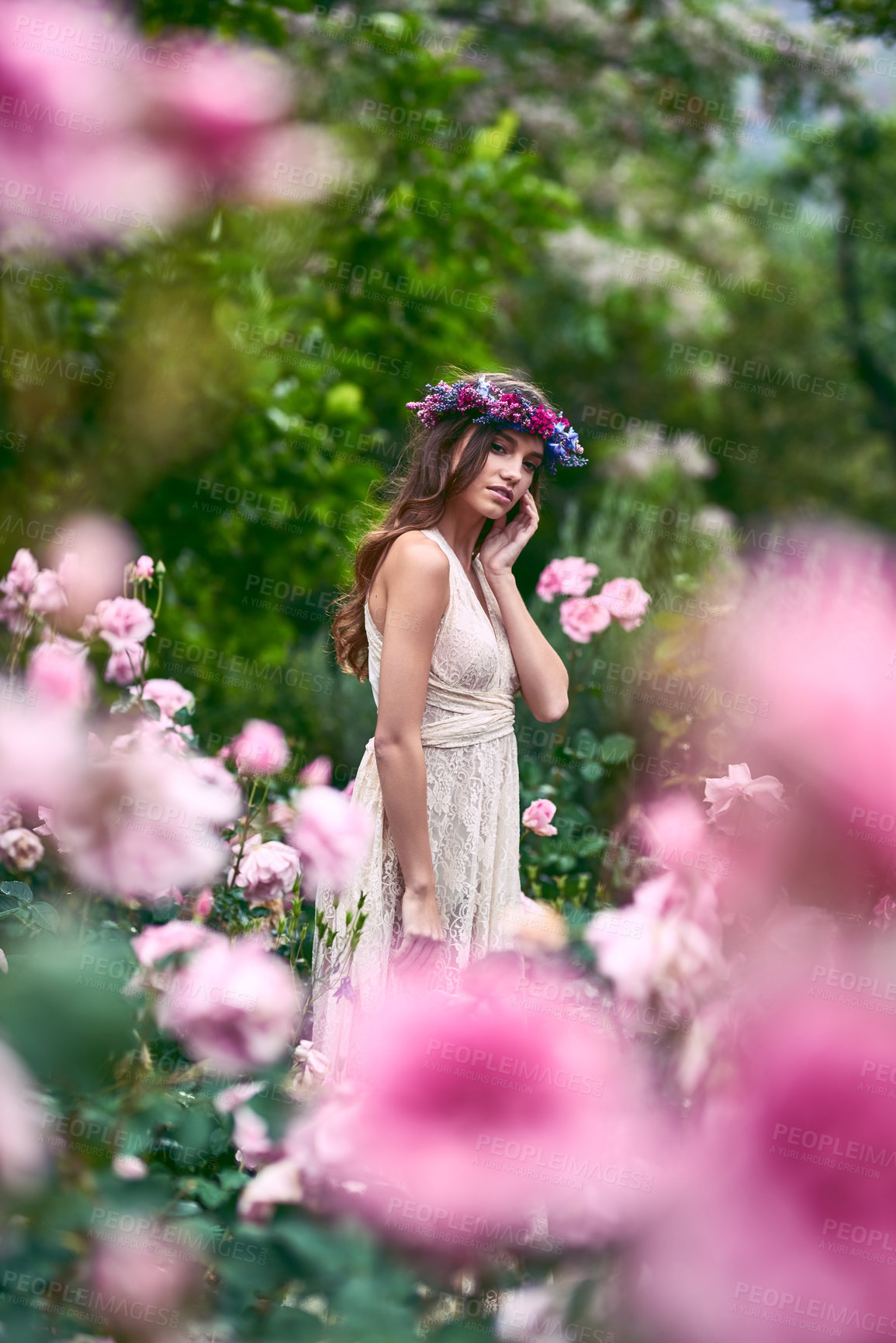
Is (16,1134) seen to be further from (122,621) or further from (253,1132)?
(122,621)

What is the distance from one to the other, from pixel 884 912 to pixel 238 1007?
0.36 m

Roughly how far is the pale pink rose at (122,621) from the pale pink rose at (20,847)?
63 cm

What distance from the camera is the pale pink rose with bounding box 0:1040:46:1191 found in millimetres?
398

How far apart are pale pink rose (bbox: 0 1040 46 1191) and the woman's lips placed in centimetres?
147

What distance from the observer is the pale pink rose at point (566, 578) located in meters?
2.66

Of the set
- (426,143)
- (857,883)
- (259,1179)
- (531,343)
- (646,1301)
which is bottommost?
(531,343)

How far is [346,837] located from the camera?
82 centimetres

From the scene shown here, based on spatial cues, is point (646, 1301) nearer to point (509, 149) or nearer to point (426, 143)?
point (426, 143)

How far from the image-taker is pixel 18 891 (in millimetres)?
1244

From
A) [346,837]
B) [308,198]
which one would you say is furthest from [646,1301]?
[308,198]

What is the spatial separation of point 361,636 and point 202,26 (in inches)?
68.5

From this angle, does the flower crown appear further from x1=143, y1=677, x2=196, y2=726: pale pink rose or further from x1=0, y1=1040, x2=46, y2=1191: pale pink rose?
x1=0, y1=1040, x2=46, y2=1191: pale pink rose

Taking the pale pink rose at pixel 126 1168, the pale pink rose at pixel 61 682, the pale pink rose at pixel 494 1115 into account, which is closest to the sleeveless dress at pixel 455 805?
the pale pink rose at pixel 61 682

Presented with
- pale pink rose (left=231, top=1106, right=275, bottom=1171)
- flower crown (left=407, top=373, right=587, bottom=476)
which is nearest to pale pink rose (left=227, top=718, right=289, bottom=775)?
flower crown (left=407, top=373, right=587, bottom=476)
